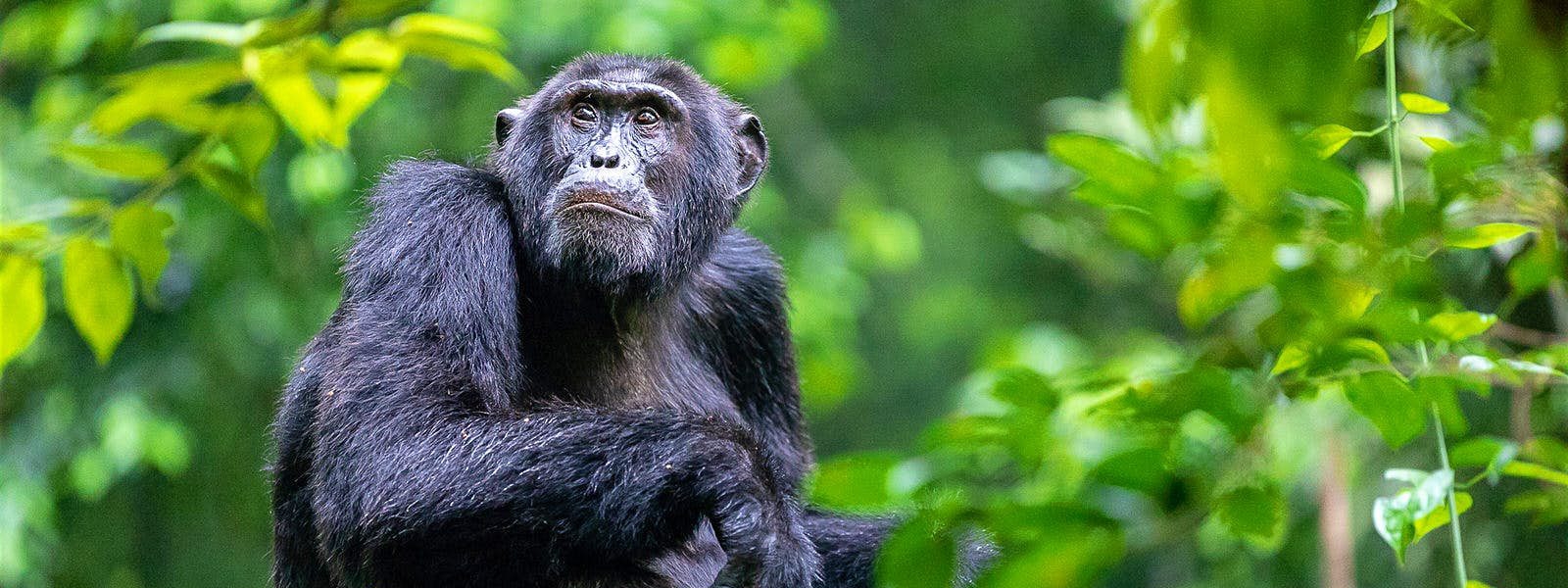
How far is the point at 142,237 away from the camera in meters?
2.07

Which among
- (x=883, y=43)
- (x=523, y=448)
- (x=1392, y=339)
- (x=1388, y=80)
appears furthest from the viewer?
(x=883, y=43)

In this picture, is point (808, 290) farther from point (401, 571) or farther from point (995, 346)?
point (401, 571)

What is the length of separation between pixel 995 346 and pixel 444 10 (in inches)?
124

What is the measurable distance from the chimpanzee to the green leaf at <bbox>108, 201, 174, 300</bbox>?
0.90 m

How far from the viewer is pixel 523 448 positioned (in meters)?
2.86

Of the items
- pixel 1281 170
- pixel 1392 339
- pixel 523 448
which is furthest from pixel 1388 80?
pixel 523 448

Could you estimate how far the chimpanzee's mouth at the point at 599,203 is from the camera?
3.28 m

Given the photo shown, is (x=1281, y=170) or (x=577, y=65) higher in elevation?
(x=577, y=65)

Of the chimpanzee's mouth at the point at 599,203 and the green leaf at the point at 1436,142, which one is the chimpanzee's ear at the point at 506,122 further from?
the green leaf at the point at 1436,142

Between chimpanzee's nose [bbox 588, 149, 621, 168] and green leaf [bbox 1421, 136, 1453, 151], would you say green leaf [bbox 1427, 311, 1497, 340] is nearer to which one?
green leaf [bbox 1421, 136, 1453, 151]

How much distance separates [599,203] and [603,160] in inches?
6.6

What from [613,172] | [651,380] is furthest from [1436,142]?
[651,380]

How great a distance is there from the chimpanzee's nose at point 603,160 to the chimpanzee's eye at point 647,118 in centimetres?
25

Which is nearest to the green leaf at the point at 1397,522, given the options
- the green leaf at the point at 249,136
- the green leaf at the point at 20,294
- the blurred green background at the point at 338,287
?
the green leaf at the point at 249,136
